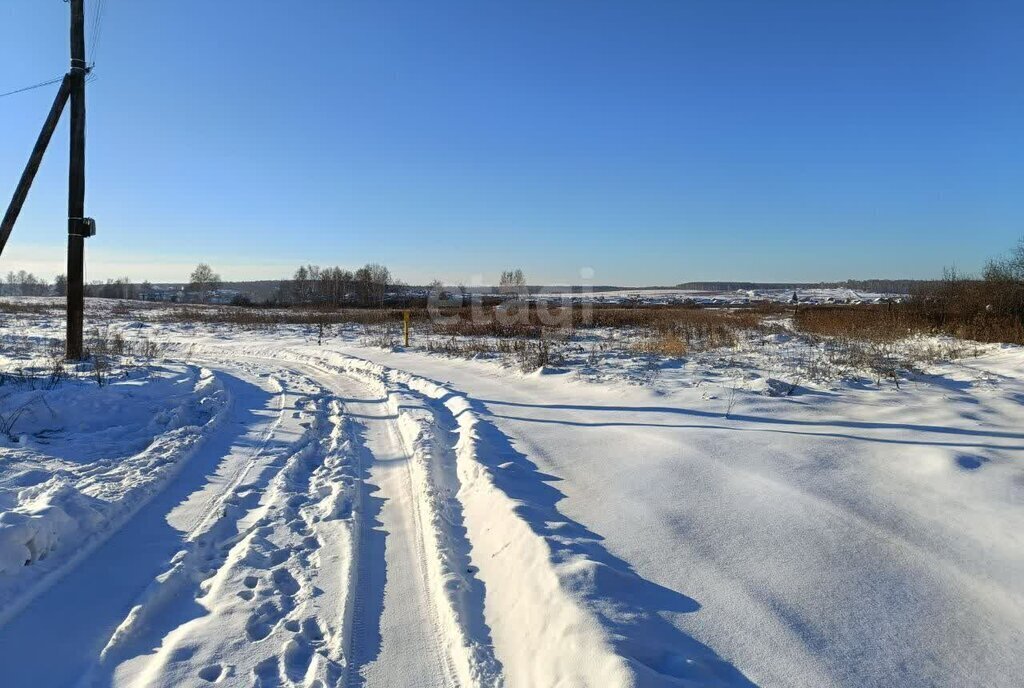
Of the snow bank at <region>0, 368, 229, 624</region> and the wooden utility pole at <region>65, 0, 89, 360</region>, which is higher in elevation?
the wooden utility pole at <region>65, 0, 89, 360</region>

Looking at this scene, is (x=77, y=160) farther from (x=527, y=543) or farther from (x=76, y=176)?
(x=527, y=543)

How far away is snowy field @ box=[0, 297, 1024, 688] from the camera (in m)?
2.71

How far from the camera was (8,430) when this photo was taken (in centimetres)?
628

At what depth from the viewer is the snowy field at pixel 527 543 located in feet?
8.89

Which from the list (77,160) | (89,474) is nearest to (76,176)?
(77,160)

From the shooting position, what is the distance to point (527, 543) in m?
3.87

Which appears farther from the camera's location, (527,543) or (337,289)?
(337,289)

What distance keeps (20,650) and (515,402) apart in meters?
6.93

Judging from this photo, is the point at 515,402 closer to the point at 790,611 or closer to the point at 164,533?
the point at 164,533

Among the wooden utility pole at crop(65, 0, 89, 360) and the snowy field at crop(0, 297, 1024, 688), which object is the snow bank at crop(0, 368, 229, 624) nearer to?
the snowy field at crop(0, 297, 1024, 688)

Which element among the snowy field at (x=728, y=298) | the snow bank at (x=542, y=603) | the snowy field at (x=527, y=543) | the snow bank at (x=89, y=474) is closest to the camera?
the snow bank at (x=542, y=603)

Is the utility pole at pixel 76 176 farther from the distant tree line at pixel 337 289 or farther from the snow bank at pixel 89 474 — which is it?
the distant tree line at pixel 337 289

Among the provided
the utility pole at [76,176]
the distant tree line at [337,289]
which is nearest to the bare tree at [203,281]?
the distant tree line at [337,289]

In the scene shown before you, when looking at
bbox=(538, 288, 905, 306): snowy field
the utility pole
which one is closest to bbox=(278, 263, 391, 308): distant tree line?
bbox=(538, 288, 905, 306): snowy field
